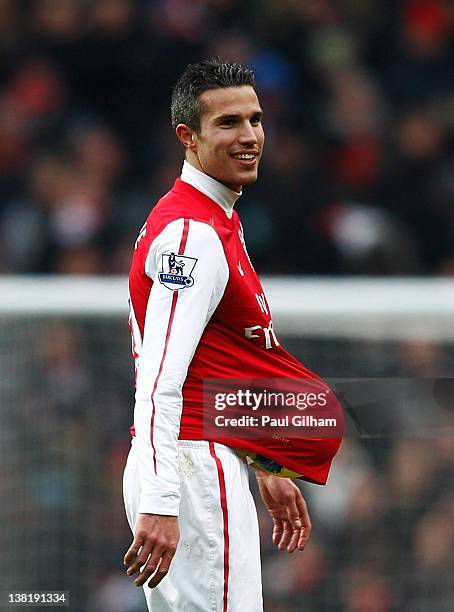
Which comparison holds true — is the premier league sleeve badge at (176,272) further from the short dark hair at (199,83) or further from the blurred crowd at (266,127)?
the blurred crowd at (266,127)

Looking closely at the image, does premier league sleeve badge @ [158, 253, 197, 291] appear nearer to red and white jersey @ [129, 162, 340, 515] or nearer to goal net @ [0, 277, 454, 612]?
red and white jersey @ [129, 162, 340, 515]

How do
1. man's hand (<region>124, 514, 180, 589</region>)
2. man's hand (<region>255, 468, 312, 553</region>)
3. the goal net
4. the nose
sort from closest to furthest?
man's hand (<region>124, 514, 180, 589</region>), the nose, man's hand (<region>255, 468, 312, 553</region>), the goal net

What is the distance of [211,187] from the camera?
3107 mm

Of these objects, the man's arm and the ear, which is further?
the ear

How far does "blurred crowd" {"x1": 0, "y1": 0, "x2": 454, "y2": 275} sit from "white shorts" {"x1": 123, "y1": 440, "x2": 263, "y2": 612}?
3333 millimetres

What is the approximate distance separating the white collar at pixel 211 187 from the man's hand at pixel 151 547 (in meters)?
0.81

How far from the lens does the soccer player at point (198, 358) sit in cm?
278

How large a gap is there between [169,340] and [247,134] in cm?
59

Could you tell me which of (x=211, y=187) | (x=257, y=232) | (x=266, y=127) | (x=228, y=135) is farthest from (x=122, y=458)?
(x=266, y=127)

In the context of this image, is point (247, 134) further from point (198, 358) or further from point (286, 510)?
point (286, 510)

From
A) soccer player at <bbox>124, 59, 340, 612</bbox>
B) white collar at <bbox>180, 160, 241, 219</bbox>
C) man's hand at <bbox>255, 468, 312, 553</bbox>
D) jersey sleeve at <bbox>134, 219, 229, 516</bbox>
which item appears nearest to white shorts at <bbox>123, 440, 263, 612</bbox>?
soccer player at <bbox>124, 59, 340, 612</bbox>

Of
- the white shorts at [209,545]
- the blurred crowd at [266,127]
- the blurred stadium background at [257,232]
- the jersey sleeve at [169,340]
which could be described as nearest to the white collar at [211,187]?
the jersey sleeve at [169,340]

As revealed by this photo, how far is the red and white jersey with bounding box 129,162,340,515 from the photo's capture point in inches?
110

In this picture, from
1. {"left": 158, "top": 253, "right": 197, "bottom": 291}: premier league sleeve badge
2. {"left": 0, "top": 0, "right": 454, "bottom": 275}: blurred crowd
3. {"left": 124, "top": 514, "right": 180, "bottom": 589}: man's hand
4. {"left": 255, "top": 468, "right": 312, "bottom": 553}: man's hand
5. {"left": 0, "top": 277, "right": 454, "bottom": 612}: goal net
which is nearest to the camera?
{"left": 124, "top": 514, "right": 180, "bottom": 589}: man's hand
